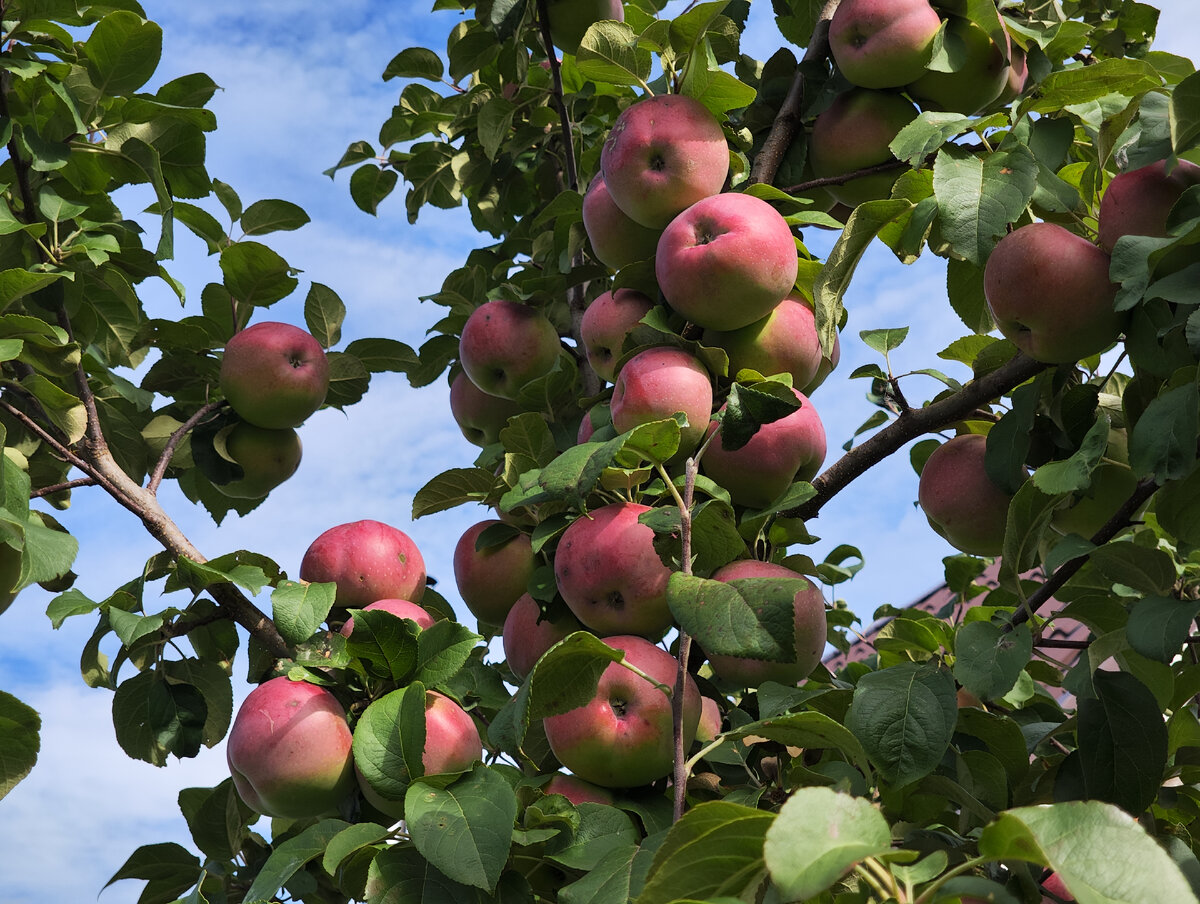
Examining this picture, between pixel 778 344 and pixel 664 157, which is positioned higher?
pixel 664 157

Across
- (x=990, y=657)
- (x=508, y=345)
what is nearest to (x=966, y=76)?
(x=508, y=345)

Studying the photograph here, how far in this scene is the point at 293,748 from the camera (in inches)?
61.9

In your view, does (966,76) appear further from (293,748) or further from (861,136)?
(293,748)

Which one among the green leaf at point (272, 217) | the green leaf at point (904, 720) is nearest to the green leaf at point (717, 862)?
the green leaf at point (904, 720)

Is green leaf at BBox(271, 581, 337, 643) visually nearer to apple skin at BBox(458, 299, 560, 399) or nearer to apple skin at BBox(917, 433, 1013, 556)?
apple skin at BBox(458, 299, 560, 399)

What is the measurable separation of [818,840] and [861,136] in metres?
1.47

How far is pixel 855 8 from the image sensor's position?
186cm

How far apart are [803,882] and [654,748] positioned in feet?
2.49

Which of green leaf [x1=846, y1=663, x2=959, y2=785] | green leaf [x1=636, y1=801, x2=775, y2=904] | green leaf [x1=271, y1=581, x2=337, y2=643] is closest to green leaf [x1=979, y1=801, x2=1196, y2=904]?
green leaf [x1=636, y1=801, x2=775, y2=904]

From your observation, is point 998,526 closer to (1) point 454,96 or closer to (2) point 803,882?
(2) point 803,882

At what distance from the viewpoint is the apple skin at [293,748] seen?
158cm

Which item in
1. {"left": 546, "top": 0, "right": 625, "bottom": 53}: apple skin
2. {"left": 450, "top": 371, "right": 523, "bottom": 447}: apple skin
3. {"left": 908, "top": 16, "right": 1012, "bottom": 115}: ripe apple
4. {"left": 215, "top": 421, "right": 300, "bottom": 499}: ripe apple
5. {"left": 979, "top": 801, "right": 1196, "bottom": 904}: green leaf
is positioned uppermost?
{"left": 546, "top": 0, "right": 625, "bottom": 53}: apple skin

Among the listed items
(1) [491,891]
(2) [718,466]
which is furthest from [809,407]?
(1) [491,891]

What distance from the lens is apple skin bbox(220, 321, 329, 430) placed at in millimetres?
2127
